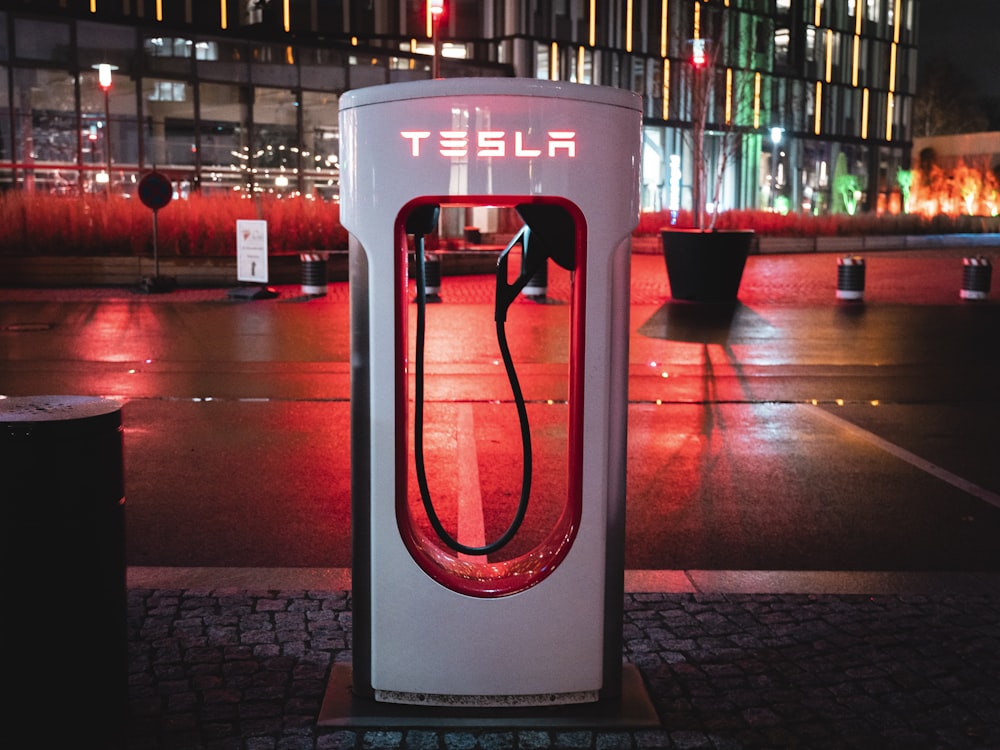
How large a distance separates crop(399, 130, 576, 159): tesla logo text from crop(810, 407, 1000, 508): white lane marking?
4.37 m

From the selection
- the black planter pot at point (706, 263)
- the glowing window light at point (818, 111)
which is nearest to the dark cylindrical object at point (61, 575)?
the black planter pot at point (706, 263)

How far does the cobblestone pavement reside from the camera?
3.42 meters

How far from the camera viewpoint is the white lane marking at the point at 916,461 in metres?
6.82

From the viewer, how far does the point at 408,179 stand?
336cm

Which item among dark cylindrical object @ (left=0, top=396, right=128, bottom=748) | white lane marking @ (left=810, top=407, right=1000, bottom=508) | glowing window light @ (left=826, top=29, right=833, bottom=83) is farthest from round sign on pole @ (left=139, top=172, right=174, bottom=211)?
glowing window light @ (left=826, top=29, right=833, bottom=83)

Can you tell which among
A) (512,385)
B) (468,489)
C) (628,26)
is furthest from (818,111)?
(512,385)

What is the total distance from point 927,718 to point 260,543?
3251 mm

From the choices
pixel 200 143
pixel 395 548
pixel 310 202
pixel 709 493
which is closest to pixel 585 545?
pixel 395 548

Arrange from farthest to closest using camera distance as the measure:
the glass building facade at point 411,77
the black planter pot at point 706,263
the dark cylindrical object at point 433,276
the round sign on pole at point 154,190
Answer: the glass building facade at point 411,77, the round sign on pole at point 154,190, the dark cylindrical object at point 433,276, the black planter pot at point 706,263

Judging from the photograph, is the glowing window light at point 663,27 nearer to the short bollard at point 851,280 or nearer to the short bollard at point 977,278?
the short bollard at point 977,278

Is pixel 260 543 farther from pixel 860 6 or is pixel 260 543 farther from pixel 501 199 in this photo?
pixel 860 6

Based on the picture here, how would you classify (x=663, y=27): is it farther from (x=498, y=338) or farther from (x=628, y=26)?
(x=498, y=338)

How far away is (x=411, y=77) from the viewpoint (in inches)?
1583

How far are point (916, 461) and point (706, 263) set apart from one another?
1032cm
